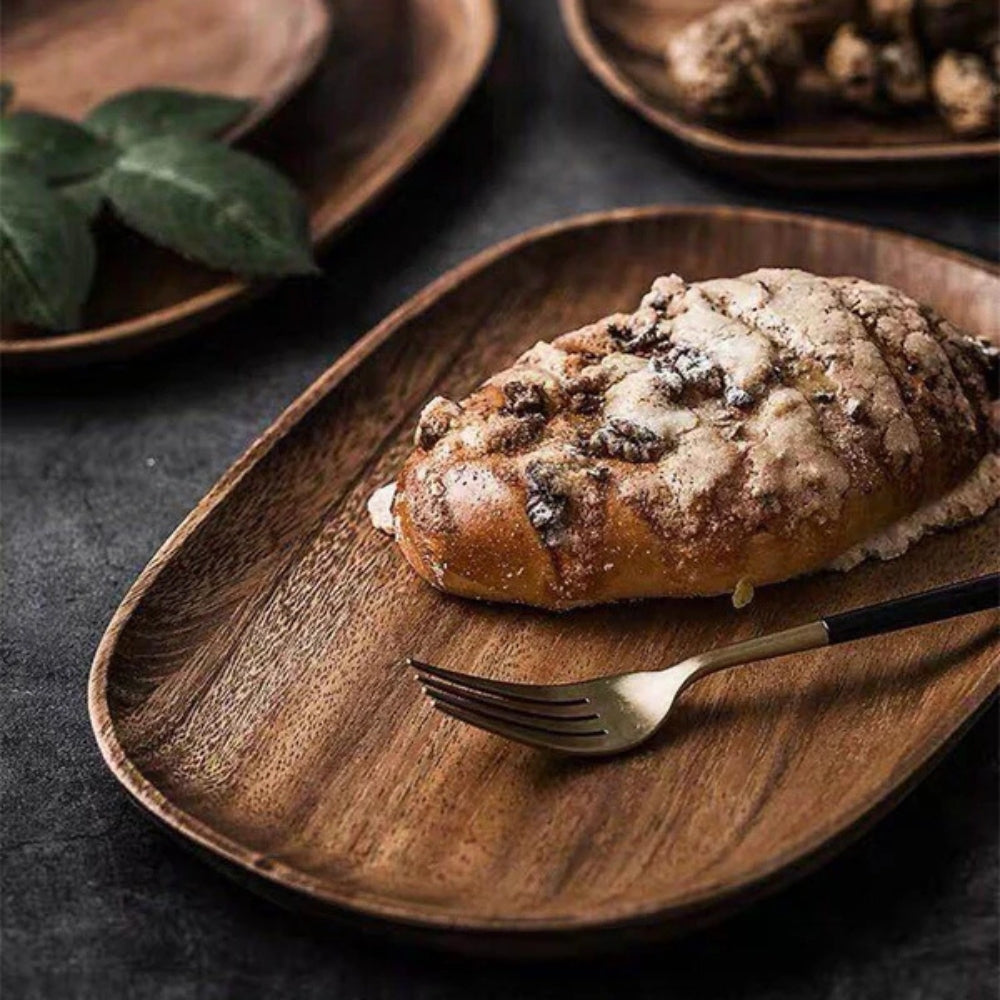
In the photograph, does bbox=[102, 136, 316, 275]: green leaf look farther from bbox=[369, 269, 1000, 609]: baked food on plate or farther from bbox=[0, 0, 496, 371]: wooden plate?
bbox=[369, 269, 1000, 609]: baked food on plate

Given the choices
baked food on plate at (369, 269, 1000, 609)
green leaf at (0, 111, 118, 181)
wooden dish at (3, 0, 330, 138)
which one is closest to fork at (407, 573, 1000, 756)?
baked food on plate at (369, 269, 1000, 609)

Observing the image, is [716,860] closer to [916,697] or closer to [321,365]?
[916,697]

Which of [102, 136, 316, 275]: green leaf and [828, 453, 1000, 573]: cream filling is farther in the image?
[102, 136, 316, 275]: green leaf

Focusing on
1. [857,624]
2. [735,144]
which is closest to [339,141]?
[735,144]

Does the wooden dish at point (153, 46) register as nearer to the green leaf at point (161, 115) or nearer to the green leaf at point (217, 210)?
the green leaf at point (161, 115)

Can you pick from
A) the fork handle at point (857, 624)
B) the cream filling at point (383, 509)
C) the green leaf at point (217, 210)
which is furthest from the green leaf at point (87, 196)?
the fork handle at point (857, 624)

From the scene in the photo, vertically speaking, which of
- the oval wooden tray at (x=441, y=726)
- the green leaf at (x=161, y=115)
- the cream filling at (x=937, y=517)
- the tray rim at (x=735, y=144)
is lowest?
the oval wooden tray at (x=441, y=726)

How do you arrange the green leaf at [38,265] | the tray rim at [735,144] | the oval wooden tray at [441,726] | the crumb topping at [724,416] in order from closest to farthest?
1. the oval wooden tray at [441,726]
2. the crumb topping at [724,416]
3. the green leaf at [38,265]
4. the tray rim at [735,144]

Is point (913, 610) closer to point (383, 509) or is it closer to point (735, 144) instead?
point (383, 509)

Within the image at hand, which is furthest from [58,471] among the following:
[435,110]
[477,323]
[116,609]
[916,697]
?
[916,697]
